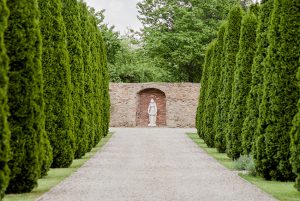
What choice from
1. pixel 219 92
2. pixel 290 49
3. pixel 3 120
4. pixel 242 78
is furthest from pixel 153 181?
pixel 219 92

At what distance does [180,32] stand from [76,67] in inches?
1287

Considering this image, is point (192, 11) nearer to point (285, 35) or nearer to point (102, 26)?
point (102, 26)

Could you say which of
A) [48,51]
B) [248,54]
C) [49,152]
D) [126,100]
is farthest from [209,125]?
[126,100]

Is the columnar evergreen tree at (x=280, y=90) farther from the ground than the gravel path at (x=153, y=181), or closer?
farther from the ground

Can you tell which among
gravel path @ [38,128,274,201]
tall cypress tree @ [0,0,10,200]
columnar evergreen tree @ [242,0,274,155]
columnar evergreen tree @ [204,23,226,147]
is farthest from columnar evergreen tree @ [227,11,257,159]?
tall cypress tree @ [0,0,10,200]

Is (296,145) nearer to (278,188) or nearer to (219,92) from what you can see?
(278,188)

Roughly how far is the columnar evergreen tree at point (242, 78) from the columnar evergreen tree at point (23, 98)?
27.3 ft

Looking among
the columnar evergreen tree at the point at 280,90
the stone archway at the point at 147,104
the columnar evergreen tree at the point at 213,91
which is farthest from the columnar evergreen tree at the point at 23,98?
the stone archway at the point at 147,104

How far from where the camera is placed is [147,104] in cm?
4750

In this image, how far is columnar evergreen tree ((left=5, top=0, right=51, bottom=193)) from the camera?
461 inches

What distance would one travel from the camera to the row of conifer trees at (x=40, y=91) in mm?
11648

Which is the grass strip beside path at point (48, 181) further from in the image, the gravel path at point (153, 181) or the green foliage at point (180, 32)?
the green foliage at point (180, 32)

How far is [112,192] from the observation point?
12.1m

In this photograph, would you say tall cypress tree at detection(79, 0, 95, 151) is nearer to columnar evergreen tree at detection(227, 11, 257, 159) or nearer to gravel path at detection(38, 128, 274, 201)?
gravel path at detection(38, 128, 274, 201)
